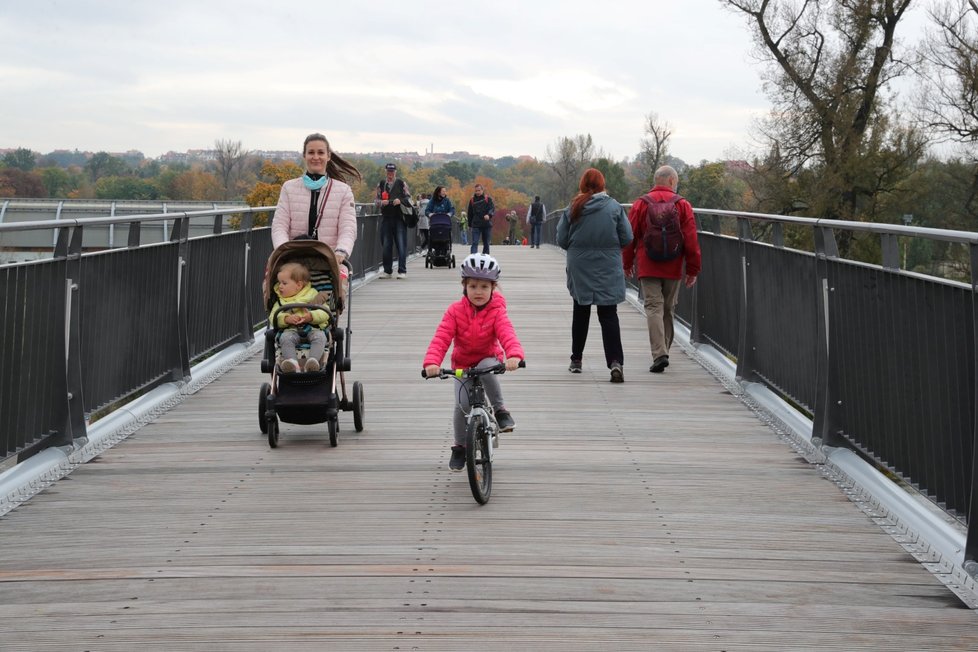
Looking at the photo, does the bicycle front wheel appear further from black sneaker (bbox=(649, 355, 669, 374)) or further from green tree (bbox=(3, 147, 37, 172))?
green tree (bbox=(3, 147, 37, 172))

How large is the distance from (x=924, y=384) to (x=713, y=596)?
1.62 metres

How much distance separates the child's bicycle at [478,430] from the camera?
6.51 metres

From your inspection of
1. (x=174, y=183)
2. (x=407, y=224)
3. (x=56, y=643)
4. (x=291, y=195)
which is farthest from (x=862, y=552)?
(x=174, y=183)

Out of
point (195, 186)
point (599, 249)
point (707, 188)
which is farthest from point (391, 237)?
point (195, 186)

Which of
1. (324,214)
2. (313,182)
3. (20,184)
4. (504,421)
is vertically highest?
(20,184)

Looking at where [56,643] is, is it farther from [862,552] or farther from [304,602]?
[862,552]

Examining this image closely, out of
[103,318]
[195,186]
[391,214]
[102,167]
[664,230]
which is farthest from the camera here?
[102,167]

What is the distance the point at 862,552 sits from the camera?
5.83 m

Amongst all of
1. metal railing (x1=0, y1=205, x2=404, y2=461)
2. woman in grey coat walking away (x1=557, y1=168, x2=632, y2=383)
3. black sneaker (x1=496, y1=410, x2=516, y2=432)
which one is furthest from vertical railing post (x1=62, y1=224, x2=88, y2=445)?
woman in grey coat walking away (x1=557, y1=168, x2=632, y2=383)

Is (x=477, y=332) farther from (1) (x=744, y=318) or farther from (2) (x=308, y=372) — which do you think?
(1) (x=744, y=318)

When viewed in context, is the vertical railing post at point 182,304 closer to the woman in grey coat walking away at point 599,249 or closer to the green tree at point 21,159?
the woman in grey coat walking away at point 599,249

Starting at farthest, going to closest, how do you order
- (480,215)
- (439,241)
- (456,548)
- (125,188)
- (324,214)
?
(125,188), (480,215), (439,241), (324,214), (456,548)

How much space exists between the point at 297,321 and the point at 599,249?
3809mm

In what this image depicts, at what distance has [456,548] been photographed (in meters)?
5.83
